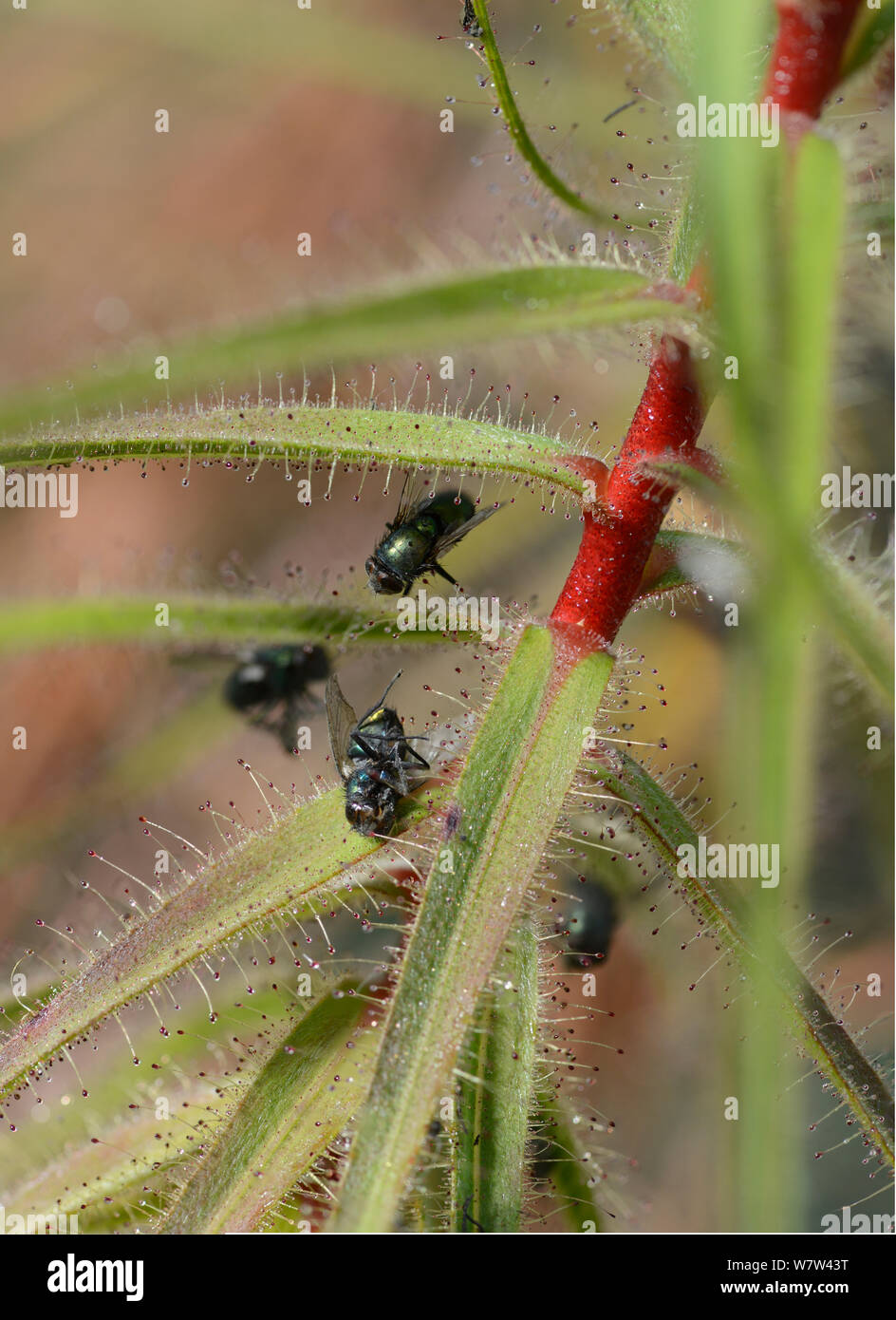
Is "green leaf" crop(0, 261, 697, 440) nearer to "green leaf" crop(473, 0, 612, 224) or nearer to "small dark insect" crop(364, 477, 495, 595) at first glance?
"green leaf" crop(473, 0, 612, 224)

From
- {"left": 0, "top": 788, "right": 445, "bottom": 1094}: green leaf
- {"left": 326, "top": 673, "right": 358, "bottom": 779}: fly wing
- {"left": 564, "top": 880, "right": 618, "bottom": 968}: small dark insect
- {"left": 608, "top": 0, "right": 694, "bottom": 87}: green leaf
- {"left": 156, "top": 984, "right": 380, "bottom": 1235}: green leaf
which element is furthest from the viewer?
{"left": 564, "top": 880, "right": 618, "bottom": 968}: small dark insect

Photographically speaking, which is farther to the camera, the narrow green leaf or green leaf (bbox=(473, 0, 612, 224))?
the narrow green leaf

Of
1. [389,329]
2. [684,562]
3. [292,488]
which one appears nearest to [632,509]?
[684,562]

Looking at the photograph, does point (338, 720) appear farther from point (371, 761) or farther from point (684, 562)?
point (684, 562)

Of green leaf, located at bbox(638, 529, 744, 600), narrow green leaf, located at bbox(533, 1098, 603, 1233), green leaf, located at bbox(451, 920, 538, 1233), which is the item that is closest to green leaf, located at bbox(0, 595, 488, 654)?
green leaf, located at bbox(638, 529, 744, 600)

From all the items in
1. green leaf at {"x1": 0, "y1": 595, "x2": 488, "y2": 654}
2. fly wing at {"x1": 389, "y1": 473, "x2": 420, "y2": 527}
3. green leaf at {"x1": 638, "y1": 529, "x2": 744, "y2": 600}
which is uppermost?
fly wing at {"x1": 389, "y1": 473, "x2": 420, "y2": 527}

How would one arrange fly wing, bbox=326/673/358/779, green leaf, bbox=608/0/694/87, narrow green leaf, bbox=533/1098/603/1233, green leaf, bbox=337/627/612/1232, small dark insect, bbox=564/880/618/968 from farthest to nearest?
1. small dark insect, bbox=564/880/618/968
2. narrow green leaf, bbox=533/1098/603/1233
3. fly wing, bbox=326/673/358/779
4. green leaf, bbox=608/0/694/87
5. green leaf, bbox=337/627/612/1232

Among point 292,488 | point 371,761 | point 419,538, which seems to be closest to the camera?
point 371,761

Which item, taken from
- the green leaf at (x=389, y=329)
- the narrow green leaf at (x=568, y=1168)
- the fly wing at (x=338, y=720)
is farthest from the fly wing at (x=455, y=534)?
the narrow green leaf at (x=568, y=1168)
